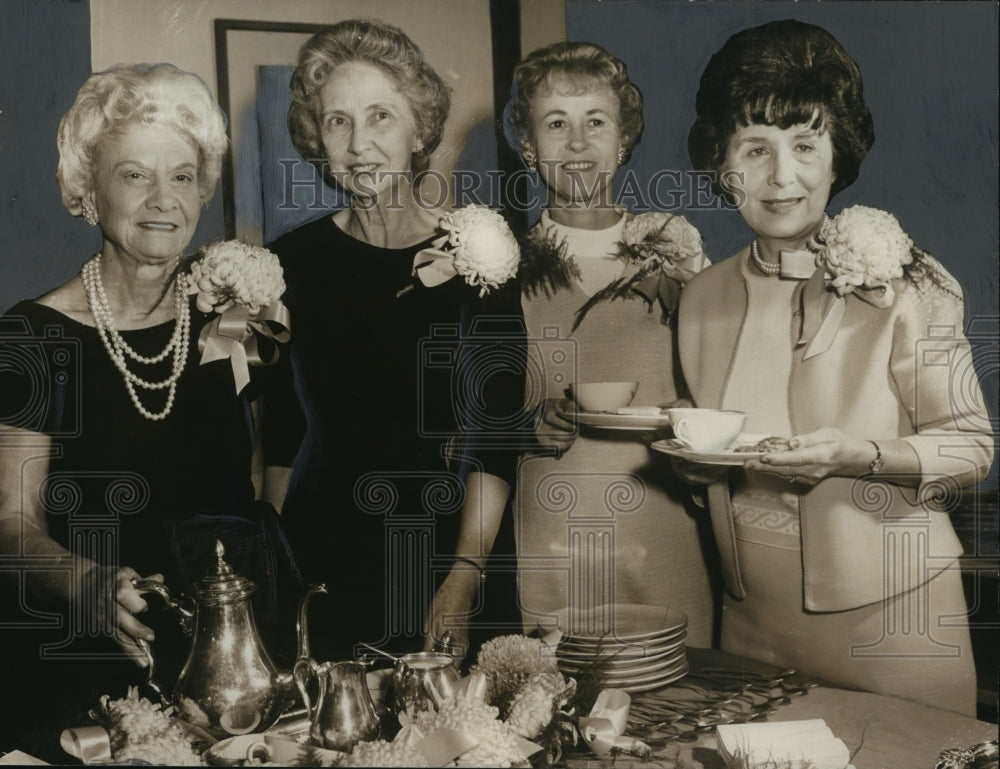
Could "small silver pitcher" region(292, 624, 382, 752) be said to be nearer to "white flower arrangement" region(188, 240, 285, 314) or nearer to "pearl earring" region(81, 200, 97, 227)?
"white flower arrangement" region(188, 240, 285, 314)

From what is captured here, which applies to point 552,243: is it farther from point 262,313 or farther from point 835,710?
point 835,710

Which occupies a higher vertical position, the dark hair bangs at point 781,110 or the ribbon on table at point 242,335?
the dark hair bangs at point 781,110

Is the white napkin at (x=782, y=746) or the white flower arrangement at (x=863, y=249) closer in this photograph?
the white napkin at (x=782, y=746)

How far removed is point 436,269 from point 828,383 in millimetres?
885

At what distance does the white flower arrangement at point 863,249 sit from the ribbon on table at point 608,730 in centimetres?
101

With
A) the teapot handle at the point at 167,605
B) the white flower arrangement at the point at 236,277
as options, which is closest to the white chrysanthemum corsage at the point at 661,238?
the white flower arrangement at the point at 236,277

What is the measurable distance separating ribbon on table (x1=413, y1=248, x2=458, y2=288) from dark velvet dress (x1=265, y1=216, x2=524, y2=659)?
0.6 inches

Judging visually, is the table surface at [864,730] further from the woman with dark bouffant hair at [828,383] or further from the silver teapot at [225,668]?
the silver teapot at [225,668]

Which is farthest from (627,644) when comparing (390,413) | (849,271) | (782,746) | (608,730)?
(849,271)

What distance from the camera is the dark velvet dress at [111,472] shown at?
2166mm

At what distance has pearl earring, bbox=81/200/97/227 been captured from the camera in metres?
2.15

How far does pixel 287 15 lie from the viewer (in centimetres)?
214

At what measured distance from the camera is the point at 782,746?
2.02 m

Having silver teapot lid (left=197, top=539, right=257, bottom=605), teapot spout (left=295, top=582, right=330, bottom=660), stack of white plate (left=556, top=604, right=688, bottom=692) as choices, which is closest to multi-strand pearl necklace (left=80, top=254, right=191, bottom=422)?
silver teapot lid (left=197, top=539, right=257, bottom=605)
